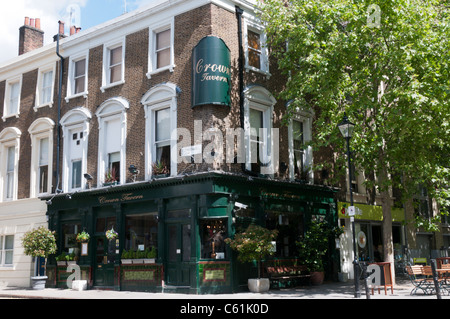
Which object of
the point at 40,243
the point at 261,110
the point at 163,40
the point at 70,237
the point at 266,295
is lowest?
the point at 266,295

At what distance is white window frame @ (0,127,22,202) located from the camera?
2641 centimetres

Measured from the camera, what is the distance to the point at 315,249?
69.5 ft

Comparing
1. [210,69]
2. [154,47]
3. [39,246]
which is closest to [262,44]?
[210,69]

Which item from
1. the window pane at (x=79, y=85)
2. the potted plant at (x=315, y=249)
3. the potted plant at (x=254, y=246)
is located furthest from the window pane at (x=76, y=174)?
the potted plant at (x=315, y=249)

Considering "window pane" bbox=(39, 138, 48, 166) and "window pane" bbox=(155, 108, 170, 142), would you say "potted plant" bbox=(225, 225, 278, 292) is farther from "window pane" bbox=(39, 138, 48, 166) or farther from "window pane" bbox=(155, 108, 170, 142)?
"window pane" bbox=(39, 138, 48, 166)

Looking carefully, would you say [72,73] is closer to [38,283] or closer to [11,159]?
[11,159]

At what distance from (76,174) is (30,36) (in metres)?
10.6

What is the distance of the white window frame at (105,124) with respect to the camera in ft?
71.2

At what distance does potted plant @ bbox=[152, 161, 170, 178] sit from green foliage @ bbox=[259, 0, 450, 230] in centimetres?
565

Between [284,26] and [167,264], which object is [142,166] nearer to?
[167,264]

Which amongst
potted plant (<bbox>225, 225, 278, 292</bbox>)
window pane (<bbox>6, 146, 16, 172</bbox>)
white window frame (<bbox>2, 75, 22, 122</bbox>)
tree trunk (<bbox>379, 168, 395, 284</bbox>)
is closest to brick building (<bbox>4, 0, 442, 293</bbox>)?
potted plant (<bbox>225, 225, 278, 292</bbox>)

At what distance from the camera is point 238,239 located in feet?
59.5

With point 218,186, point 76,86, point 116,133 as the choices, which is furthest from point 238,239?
point 76,86

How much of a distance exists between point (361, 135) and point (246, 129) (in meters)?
4.48
